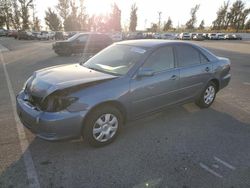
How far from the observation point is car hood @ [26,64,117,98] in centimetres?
329

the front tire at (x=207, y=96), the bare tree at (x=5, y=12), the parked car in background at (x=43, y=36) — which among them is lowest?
the parked car in background at (x=43, y=36)

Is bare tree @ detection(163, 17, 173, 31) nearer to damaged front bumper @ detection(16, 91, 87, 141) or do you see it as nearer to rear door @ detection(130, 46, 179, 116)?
rear door @ detection(130, 46, 179, 116)

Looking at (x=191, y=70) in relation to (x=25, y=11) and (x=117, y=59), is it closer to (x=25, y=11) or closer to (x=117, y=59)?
(x=117, y=59)

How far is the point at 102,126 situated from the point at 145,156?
78 cm

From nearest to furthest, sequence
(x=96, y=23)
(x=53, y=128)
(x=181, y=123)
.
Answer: (x=53, y=128), (x=181, y=123), (x=96, y=23)

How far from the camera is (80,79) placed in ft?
11.5

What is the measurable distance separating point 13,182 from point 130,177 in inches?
56.1

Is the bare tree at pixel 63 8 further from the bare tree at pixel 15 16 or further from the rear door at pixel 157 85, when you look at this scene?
the rear door at pixel 157 85

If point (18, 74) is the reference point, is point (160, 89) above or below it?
above

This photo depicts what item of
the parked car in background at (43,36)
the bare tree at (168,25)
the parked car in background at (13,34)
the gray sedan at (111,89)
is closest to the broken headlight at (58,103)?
the gray sedan at (111,89)

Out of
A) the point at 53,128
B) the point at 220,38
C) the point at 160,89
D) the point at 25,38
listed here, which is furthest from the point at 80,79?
the point at 220,38

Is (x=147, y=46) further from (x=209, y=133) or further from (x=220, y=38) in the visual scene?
(x=220, y=38)

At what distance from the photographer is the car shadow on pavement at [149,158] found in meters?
2.85

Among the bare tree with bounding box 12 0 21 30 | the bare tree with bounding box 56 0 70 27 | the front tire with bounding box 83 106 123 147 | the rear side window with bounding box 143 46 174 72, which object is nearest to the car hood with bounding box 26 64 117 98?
the front tire with bounding box 83 106 123 147
